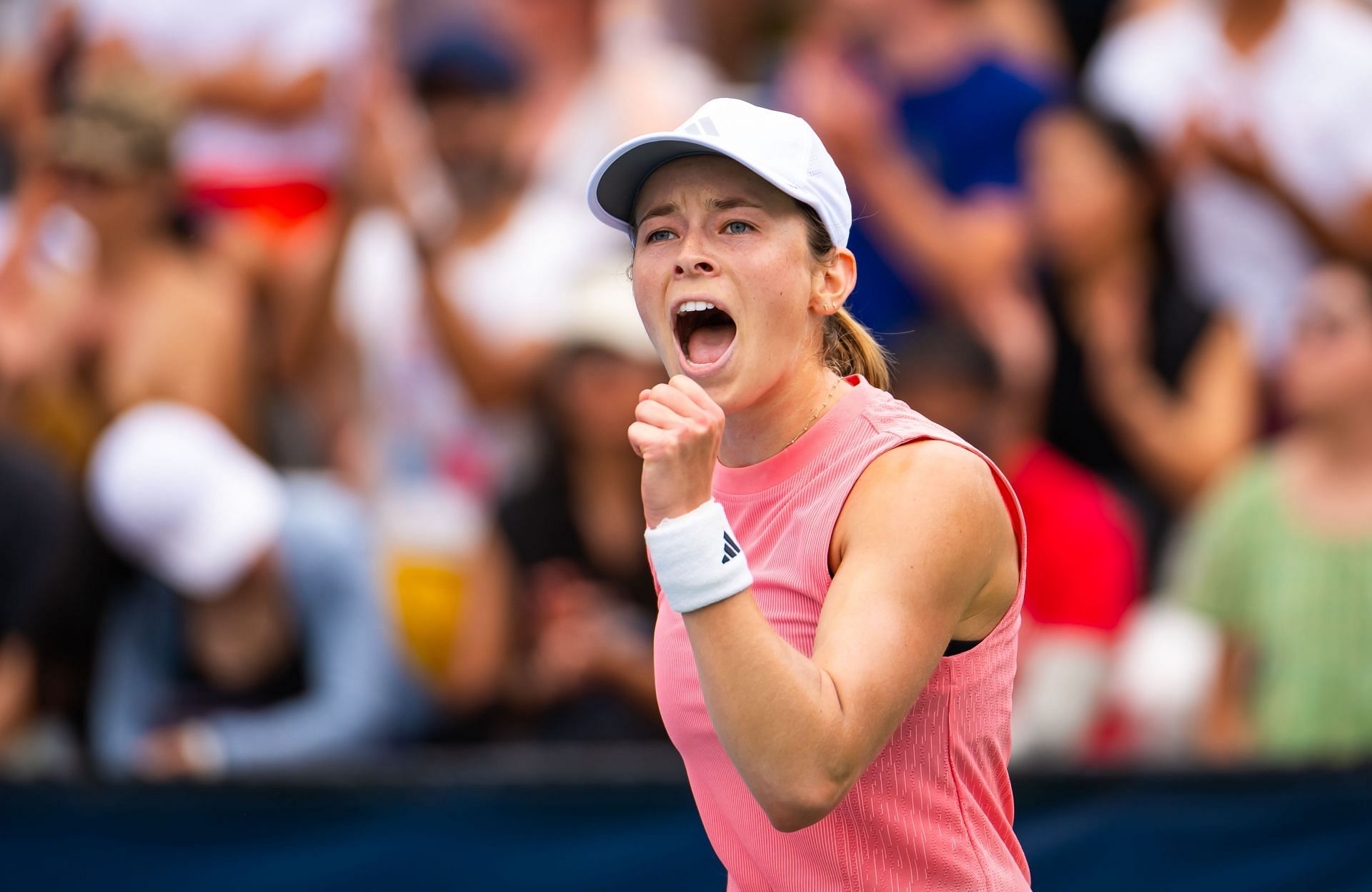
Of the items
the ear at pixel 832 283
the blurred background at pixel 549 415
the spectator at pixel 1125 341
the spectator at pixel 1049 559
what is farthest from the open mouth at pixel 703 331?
the spectator at pixel 1125 341

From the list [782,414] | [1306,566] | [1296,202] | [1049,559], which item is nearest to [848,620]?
[782,414]

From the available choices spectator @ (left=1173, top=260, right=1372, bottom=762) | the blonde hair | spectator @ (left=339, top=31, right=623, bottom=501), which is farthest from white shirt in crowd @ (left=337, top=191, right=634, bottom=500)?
the blonde hair

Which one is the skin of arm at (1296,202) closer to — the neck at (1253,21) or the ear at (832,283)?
the neck at (1253,21)

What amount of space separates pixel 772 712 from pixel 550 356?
149 inches

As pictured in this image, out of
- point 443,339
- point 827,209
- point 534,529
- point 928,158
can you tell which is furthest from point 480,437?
point 827,209

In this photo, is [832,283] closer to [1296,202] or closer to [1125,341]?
[1125,341]

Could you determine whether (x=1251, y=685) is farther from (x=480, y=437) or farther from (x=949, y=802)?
(x=949, y=802)

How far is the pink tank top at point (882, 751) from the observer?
2148mm

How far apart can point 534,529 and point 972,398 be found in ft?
4.38

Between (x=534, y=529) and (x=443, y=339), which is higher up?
(x=443, y=339)

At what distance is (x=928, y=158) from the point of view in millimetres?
5758

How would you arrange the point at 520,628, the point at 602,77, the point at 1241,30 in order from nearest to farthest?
1. the point at 520,628
2. the point at 1241,30
3. the point at 602,77

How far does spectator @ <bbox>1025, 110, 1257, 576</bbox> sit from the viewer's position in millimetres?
5391

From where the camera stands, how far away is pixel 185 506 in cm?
508
